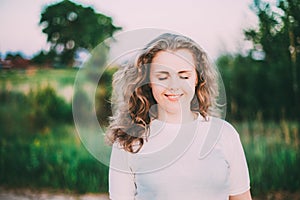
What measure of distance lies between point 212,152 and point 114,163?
268mm

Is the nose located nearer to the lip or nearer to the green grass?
the lip

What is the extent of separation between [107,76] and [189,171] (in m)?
0.97

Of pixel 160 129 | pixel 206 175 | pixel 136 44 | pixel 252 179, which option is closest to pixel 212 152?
pixel 206 175

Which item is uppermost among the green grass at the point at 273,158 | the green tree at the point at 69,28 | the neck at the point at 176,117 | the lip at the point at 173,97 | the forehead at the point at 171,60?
the green tree at the point at 69,28

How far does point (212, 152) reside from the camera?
3.99ft

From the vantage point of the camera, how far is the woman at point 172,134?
4.01 feet

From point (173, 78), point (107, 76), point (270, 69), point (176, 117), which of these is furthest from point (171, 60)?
point (270, 69)

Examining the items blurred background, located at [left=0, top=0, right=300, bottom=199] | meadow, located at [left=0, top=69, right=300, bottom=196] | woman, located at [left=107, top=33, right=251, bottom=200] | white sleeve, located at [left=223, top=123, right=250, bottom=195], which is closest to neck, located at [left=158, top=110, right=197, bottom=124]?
woman, located at [left=107, top=33, right=251, bottom=200]

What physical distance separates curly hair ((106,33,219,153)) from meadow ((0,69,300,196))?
2.97ft

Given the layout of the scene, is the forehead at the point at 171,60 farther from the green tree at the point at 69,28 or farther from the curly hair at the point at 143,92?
the green tree at the point at 69,28

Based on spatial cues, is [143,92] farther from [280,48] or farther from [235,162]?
[280,48]

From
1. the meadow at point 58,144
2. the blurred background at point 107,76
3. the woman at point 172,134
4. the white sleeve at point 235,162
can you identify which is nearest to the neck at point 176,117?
the woman at point 172,134

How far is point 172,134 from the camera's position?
51.6 inches

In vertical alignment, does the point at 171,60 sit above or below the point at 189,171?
above
